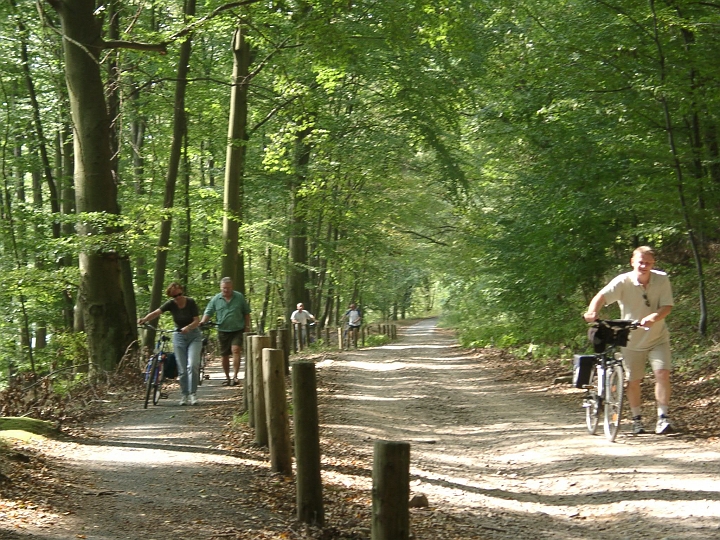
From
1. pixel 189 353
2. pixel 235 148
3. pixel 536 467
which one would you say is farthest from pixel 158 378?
pixel 235 148

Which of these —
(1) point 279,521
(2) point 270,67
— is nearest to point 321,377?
(2) point 270,67

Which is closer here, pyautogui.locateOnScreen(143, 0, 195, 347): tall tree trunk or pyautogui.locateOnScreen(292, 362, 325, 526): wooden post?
pyautogui.locateOnScreen(292, 362, 325, 526): wooden post

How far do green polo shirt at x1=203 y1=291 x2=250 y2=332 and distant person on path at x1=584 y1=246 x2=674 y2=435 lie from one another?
7.35 meters

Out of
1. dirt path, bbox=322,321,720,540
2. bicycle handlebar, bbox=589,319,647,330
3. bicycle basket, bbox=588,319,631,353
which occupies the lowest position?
dirt path, bbox=322,321,720,540

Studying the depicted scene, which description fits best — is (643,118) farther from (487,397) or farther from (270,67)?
(270,67)

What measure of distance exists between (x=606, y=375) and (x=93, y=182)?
31.8ft

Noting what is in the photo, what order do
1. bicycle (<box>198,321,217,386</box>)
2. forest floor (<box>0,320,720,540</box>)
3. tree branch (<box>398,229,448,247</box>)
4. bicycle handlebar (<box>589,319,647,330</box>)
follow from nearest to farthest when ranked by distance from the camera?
1. forest floor (<box>0,320,720,540</box>)
2. bicycle handlebar (<box>589,319,647,330</box>)
3. bicycle (<box>198,321,217,386</box>)
4. tree branch (<box>398,229,448,247</box>)

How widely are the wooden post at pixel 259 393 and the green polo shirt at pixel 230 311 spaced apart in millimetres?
5835

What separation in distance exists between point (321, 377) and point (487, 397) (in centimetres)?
432

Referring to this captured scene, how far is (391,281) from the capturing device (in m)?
52.1

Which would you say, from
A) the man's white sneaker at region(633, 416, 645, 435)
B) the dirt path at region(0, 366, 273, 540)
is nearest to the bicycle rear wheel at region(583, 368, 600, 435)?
the man's white sneaker at region(633, 416, 645, 435)

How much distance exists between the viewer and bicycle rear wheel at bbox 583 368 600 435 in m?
10.2

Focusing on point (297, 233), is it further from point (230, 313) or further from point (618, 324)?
point (618, 324)

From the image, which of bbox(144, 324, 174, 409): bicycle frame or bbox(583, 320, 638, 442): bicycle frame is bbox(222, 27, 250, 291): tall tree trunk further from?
bbox(583, 320, 638, 442): bicycle frame
